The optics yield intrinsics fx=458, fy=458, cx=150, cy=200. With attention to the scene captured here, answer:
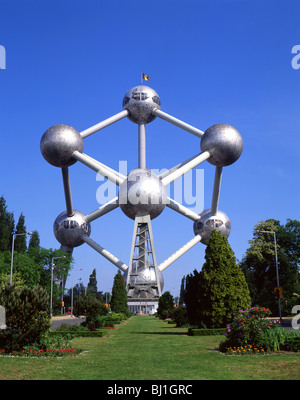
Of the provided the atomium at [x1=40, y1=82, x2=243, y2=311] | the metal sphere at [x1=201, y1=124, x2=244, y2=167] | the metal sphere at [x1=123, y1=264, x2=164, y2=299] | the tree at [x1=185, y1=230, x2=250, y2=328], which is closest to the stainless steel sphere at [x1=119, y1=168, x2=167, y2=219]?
the atomium at [x1=40, y1=82, x2=243, y2=311]

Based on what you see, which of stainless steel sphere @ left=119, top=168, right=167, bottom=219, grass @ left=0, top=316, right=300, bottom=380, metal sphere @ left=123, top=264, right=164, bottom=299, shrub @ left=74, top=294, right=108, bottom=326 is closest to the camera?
grass @ left=0, top=316, right=300, bottom=380

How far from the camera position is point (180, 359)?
14.6 metres

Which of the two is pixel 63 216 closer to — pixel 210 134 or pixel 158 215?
pixel 158 215

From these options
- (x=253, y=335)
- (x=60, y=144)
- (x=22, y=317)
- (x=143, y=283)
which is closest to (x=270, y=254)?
(x=143, y=283)

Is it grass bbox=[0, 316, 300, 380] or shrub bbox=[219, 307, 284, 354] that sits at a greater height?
shrub bbox=[219, 307, 284, 354]

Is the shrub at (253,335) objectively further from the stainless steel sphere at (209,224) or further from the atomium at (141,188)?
the stainless steel sphere at (209,224)

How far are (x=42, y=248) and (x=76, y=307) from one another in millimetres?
41574

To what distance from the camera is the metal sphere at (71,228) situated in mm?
66375

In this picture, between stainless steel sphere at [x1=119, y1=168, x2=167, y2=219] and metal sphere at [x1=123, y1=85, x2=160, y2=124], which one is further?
metal sphere at [x1=123, y1=85, x2=160, y2=124]

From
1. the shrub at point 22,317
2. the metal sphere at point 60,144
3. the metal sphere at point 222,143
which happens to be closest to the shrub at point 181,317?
the shrub at point 22,317

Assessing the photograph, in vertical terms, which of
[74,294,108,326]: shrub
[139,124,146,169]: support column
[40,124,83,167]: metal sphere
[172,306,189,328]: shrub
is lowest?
[172,306,189,328]: shrub

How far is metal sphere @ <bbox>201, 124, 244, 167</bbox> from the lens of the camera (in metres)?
57.9

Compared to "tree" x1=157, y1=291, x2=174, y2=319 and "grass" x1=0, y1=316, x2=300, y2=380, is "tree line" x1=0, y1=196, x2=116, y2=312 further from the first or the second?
"grass" x1=0, y1=316, x2=300, y2=380
